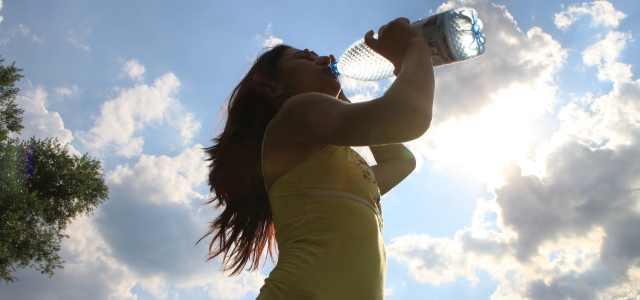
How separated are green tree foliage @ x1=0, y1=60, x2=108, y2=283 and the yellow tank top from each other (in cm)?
1455

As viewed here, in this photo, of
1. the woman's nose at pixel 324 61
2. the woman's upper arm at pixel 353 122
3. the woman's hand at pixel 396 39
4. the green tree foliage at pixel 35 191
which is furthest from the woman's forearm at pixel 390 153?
the green tree foliage at pixel 35 191

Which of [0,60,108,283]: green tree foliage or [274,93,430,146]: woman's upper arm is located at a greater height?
[0,60,108,283]: green tree foliage

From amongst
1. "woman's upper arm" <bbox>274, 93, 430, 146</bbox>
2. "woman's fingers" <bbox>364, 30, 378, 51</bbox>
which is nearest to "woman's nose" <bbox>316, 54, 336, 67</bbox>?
"woman's fingers" <bbox>364, 30, 378, 51</bbox>

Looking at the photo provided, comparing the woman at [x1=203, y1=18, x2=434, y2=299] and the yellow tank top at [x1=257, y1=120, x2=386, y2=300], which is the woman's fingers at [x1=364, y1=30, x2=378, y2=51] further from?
the yellow tank top at [x1=257, y1=120, x2=386, y2=300]

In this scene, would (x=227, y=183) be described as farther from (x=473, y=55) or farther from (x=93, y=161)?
(x=93, y=161)

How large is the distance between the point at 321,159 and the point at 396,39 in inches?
24.8

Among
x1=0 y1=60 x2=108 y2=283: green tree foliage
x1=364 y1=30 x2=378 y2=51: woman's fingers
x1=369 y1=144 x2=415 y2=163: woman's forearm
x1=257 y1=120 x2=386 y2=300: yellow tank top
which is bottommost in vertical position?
x1=257 y1=120 x2=386 y2=300: yellow tank top

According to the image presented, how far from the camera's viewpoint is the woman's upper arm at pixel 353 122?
1.35m

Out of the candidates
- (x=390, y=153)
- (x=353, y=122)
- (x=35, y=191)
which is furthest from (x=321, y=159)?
(x=35, y=191)

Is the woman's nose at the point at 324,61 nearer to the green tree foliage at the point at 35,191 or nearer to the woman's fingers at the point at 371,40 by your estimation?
the woman's fingers at the point at 371,40

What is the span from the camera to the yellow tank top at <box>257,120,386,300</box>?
1242 millimetres

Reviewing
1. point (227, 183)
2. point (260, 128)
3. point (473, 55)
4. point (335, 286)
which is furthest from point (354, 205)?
point (473, 55)

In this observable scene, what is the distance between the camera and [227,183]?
2.20 m

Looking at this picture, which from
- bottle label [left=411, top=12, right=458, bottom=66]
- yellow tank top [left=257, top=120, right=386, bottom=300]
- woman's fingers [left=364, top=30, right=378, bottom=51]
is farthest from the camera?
bottle label [left=411, top=12, right=458, bottom=66]
